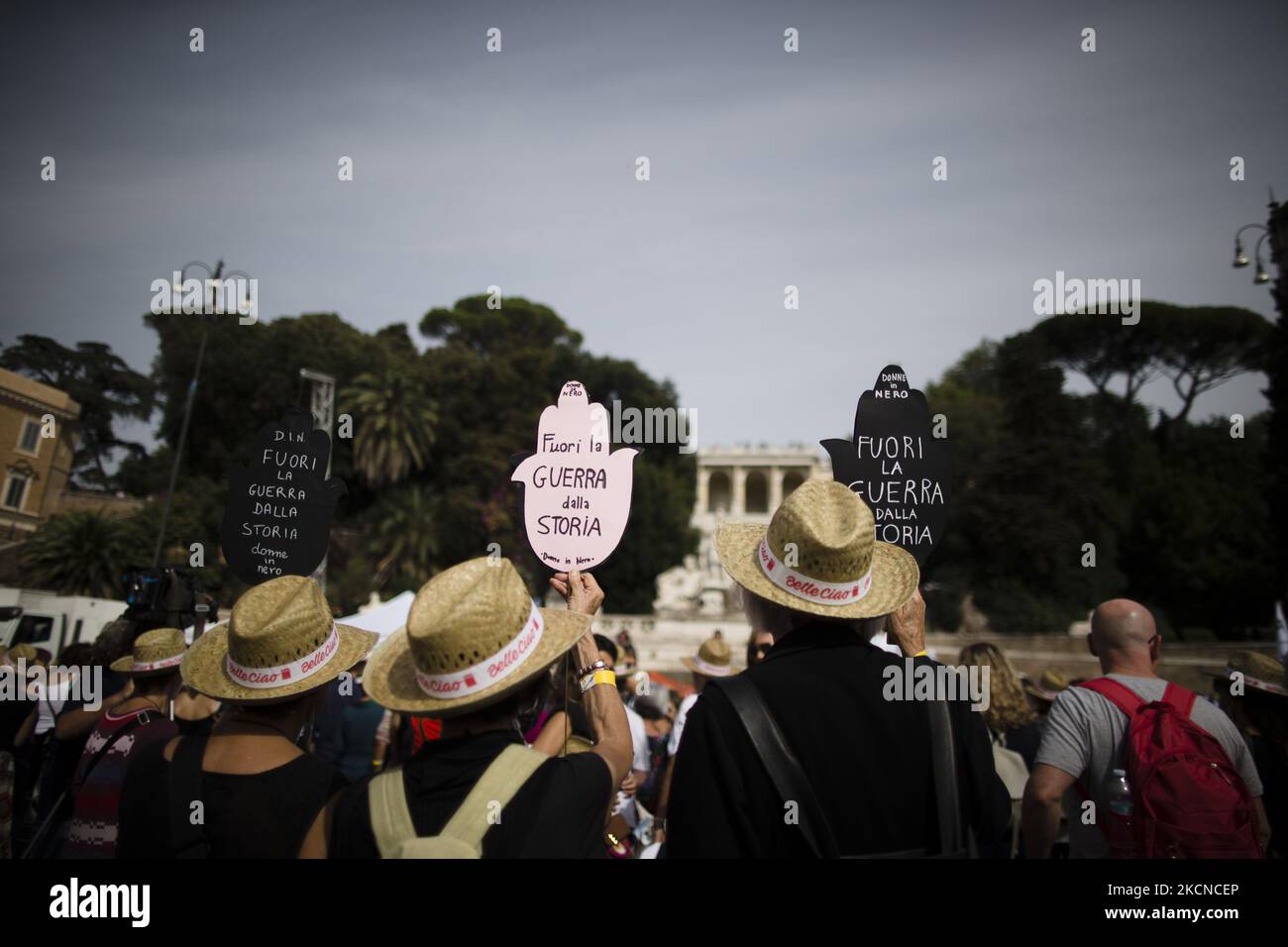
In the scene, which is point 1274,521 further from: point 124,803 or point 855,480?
point 124,803

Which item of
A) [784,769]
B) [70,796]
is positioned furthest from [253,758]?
[70,796]

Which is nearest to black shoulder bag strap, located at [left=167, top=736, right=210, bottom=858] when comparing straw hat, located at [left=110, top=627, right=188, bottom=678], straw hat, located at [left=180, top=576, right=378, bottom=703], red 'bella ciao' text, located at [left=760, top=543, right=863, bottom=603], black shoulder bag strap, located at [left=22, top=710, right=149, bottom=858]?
straw hat, located at [left=180, top=576, right=378, bottom=703]

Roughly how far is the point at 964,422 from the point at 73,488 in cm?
4417

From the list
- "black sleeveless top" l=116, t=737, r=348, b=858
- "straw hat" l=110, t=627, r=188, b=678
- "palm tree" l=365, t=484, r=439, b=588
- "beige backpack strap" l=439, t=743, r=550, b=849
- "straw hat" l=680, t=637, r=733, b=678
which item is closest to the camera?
"beige backpack strap" l=439, t=743, r=550, b=849

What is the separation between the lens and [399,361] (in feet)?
151

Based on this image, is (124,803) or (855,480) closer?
(124,803)

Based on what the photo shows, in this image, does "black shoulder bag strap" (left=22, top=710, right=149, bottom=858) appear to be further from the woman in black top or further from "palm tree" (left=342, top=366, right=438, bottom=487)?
"palm tree" (left=342, top=366, right=438, bottom=487)

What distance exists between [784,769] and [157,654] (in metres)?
3.26

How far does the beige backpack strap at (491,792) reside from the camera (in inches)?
77.9

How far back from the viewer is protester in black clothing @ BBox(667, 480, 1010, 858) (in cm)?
214

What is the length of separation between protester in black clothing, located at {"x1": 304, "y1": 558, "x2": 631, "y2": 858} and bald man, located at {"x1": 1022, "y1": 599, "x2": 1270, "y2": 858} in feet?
5.95

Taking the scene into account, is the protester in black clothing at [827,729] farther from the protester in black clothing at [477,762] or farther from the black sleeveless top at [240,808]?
the black sleeveless top at [240,808]

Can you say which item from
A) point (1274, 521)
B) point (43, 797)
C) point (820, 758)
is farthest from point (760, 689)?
point (1274, 521)
